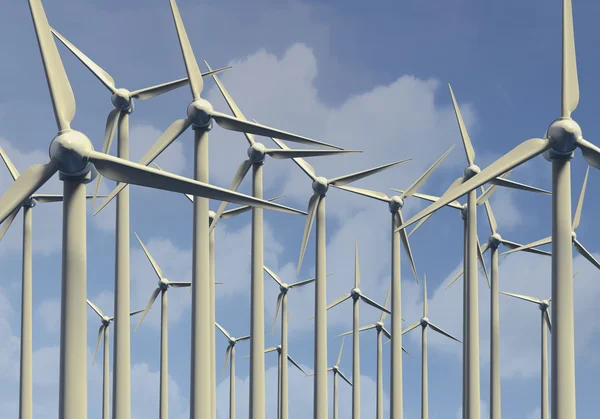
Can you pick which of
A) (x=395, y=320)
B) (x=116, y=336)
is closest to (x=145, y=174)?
(x=116, y=336)

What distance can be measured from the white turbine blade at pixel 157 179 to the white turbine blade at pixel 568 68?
11.9 meters

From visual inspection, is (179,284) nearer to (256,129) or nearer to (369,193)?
(369,193)

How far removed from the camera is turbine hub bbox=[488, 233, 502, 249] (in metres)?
58.9

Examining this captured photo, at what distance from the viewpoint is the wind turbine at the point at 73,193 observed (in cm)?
2305

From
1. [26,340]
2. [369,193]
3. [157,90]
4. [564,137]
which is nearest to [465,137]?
[369,193]

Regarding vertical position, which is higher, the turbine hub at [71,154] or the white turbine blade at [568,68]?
the white turbine blade at [568,68]

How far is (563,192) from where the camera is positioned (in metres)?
29.4

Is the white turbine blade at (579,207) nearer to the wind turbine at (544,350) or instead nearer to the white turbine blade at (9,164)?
the wind turbine at (544,350)

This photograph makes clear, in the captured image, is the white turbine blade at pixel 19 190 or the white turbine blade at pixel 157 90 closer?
the white turbine blade at pixel 19 190

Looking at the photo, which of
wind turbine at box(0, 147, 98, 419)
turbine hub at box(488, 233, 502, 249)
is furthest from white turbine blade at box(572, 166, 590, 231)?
wind turbine at box(0, 147, 98, 419)

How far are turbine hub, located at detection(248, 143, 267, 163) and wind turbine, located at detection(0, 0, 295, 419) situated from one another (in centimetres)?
1824

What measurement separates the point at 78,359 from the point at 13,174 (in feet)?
104

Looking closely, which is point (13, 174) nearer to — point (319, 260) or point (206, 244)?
point (319, 260)

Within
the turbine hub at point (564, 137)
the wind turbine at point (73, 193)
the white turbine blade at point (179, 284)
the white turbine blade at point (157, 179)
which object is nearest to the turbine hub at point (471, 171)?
the turbine hub at point (564, 137)
